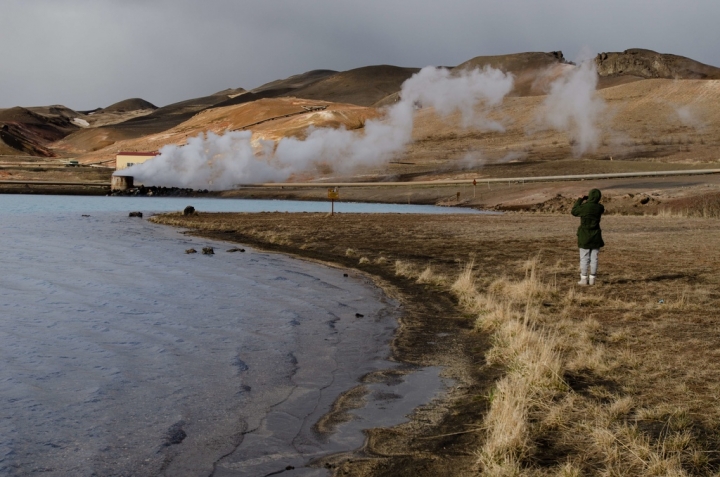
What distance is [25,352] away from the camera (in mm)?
13664

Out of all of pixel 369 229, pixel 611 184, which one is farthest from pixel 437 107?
pixel 369 229

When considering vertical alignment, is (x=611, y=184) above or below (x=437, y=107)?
below

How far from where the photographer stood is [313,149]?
350ft

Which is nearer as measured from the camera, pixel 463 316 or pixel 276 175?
pixel 463 316

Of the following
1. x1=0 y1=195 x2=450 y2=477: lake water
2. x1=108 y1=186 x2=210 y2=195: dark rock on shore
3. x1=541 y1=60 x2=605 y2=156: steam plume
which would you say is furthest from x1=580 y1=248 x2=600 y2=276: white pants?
x1=541 y1=60 x2=605 y2=156: steam plume

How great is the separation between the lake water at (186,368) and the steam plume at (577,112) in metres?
85.5

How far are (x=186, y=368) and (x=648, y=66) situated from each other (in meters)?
163

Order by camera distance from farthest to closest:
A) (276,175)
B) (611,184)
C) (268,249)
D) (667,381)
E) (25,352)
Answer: (276,175)
(611,184)
(268,249)
(25,352)
(667,381)

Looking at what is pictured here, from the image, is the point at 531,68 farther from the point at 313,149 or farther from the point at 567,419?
the point at 567,419

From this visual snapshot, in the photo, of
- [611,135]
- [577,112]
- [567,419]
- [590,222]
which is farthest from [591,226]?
[577,112]

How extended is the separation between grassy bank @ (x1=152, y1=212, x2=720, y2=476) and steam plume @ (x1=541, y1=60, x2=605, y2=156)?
262 feet

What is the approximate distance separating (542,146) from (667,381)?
9807cm

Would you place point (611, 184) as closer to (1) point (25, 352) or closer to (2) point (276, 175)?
(2) point (276, 175)

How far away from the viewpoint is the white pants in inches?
716
